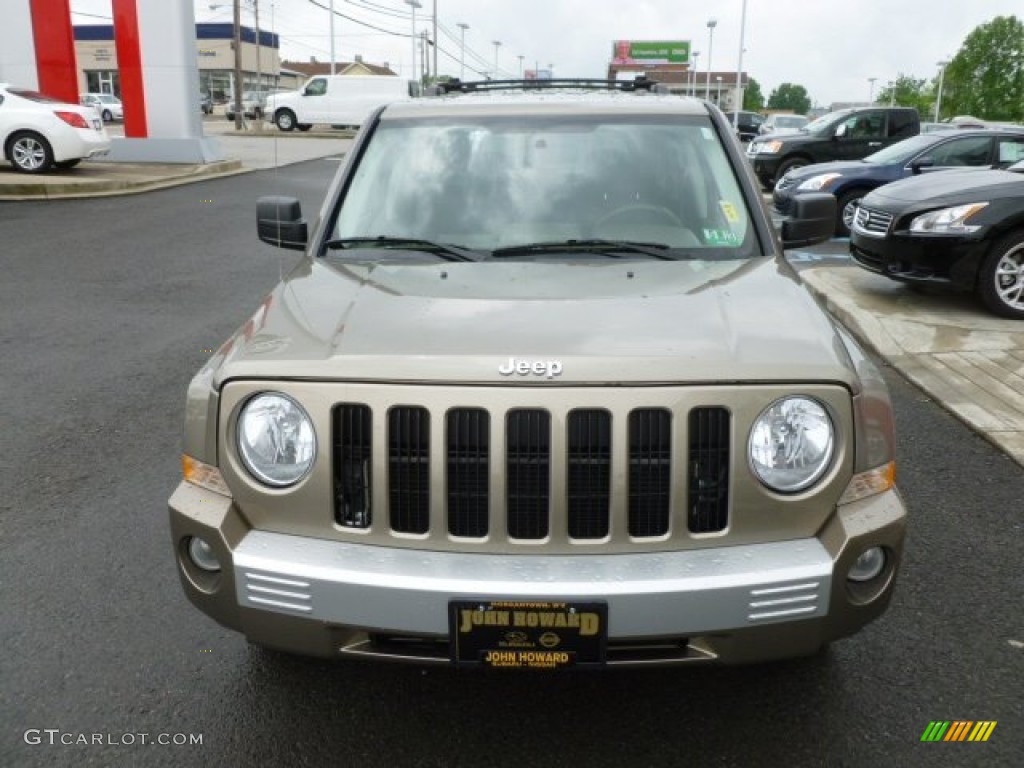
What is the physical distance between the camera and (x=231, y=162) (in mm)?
21469

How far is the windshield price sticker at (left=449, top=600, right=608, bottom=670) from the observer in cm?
228

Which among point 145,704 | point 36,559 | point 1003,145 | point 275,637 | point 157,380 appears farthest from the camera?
point 1003,145

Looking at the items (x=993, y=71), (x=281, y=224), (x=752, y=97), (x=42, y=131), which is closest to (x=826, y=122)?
(x=42, y=131)

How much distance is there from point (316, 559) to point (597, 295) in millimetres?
1129

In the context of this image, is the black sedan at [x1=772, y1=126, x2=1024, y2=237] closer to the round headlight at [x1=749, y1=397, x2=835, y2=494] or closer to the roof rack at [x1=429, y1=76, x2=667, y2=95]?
the roof rack at [x1=429, y1=76, x2=667, y2=95]

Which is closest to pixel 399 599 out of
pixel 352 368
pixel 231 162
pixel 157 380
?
pixel 352 368

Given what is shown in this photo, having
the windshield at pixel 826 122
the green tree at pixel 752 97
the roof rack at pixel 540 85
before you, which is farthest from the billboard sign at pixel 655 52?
the roof rack at pixel 540 85

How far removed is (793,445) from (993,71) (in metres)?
81.3

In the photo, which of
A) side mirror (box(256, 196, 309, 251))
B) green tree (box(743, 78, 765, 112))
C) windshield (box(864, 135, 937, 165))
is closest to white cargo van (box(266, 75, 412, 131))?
windshield (box(864, 135, 937, 165))

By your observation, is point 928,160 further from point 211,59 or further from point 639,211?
point 211,59

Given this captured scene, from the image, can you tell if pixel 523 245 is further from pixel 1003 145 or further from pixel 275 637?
pixel 1003 145

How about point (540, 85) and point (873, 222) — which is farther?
point (873, 222)

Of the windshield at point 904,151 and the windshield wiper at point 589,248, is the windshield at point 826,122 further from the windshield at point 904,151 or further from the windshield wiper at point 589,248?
the windshield wiper at point 589,248

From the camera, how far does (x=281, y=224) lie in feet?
12.9
